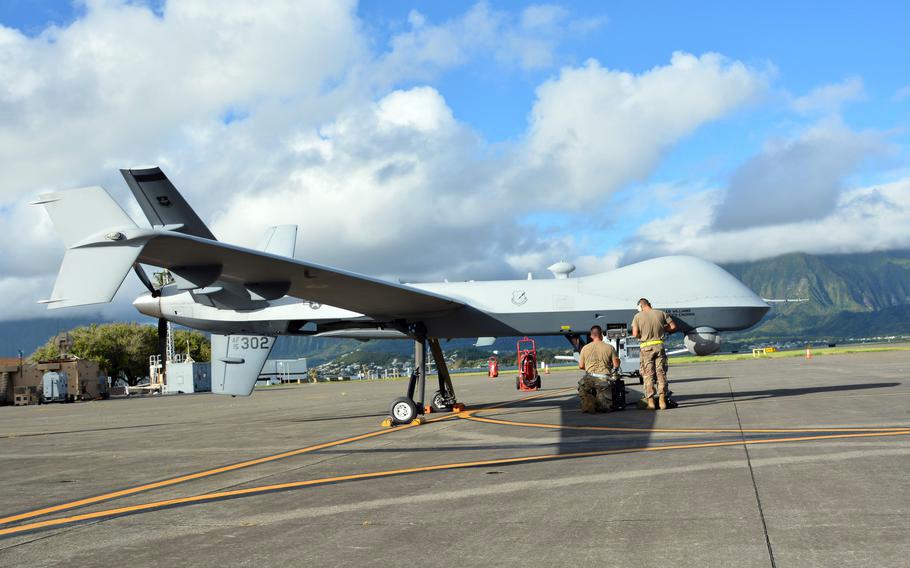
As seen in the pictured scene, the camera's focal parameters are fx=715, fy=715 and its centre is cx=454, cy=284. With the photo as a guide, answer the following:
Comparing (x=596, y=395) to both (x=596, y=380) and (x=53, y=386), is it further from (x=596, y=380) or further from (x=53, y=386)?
(x=53, y=386)

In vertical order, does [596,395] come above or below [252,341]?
below

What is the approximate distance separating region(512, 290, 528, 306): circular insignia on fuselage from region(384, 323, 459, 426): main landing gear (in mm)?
2324

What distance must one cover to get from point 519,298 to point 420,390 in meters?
3.49

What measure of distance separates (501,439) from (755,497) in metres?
6.00

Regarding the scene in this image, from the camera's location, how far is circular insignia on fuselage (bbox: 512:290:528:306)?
17594 mm

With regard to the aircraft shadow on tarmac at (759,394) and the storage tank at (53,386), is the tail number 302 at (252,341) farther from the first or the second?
the storage tank at (53,386)

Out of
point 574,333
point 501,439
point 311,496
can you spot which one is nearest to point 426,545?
point 311,496

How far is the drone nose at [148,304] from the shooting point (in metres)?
19.1

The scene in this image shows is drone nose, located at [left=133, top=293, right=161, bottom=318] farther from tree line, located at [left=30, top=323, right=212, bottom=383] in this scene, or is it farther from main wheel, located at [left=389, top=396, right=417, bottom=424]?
tree line, located at [left=30, top=323, right=212, bottom=383]

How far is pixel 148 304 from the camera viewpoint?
19172 millimetres

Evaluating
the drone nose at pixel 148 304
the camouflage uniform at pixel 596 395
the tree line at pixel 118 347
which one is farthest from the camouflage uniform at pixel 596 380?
the tree line at pixel 118 347

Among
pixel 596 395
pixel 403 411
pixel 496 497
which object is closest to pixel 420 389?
pixel 403 411

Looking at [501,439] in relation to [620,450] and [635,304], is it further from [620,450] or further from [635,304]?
[635,304]

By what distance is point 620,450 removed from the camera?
9.72m
